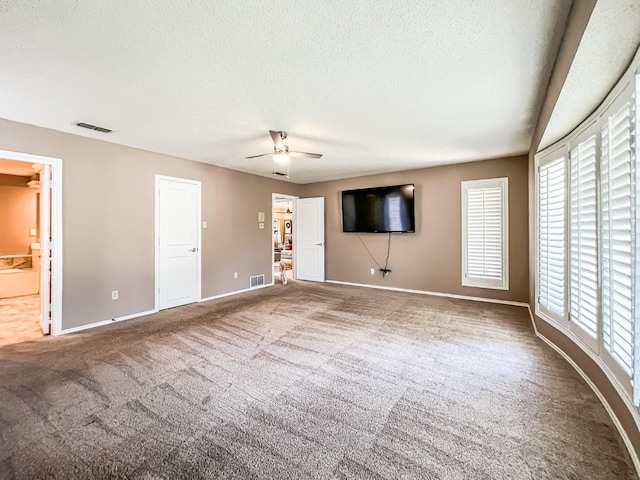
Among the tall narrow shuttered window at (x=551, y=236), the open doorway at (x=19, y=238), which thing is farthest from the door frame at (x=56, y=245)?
the tall narrow shuttered window at (x=551, y=236)

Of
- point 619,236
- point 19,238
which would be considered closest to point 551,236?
point 619,236

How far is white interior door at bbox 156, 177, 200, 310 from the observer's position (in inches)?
178

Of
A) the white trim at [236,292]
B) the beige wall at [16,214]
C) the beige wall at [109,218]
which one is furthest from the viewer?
the beige wall at [16,214]

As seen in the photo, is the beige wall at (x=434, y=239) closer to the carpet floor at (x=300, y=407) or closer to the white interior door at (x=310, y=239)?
the white interior door at (x=310, y=239)

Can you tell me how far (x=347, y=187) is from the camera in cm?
661

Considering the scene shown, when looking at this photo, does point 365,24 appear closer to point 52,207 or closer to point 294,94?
point 294,94

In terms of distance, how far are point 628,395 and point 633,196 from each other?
3.87ft

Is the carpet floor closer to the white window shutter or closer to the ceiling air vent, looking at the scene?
the white window shutter

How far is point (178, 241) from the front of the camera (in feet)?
15.6

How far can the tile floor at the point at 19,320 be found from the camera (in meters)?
3.37

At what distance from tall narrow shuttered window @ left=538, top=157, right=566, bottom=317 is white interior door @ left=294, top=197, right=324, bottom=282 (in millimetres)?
4457

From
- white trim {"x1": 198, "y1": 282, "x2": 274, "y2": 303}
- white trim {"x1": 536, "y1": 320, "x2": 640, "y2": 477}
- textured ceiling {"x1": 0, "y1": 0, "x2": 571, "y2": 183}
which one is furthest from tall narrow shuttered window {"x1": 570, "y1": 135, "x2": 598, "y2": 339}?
white trim {"x1": 198, "y1": 282, "x2": 274, "y2": 303}

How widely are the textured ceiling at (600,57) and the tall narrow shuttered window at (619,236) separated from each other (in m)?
0.22

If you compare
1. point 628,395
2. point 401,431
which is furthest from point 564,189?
point 401,431
